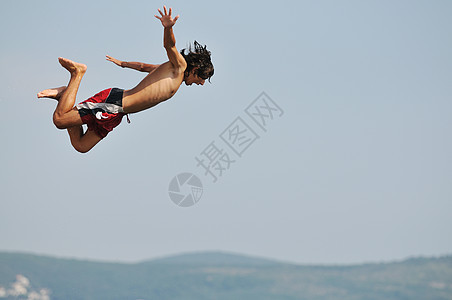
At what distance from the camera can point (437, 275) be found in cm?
15450

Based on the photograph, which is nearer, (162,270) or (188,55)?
(188,55)

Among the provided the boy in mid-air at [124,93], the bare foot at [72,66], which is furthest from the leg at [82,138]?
the bare foot at [72,66]

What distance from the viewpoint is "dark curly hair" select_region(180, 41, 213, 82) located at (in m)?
12.2

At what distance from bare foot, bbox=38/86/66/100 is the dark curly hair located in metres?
2.08

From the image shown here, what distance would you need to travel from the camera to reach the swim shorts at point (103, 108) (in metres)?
12.3

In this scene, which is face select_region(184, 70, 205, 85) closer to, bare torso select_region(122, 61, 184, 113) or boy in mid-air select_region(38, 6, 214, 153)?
boy in mid-air select_region(38, 6, 214, 153)

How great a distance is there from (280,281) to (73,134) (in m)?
152

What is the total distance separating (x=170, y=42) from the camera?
37.5 feet

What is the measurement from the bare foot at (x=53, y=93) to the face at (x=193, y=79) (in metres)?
2.05

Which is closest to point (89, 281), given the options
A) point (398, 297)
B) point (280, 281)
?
point (280, 281)

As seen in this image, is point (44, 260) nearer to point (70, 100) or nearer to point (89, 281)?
point (89, 281)

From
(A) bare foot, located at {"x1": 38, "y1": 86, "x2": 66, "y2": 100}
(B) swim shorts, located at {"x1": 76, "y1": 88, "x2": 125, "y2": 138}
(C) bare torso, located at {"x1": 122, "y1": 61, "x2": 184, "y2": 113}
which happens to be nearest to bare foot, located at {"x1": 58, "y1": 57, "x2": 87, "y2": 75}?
(A) bare foot, located at {"x1": 38, "y1": 86, "x2": 66, "y2": 100}

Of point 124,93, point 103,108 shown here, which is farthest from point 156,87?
point 103,108

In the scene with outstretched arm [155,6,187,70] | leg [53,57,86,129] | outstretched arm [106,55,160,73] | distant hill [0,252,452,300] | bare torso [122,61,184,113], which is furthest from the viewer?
distant hill [0,252,452,300]
